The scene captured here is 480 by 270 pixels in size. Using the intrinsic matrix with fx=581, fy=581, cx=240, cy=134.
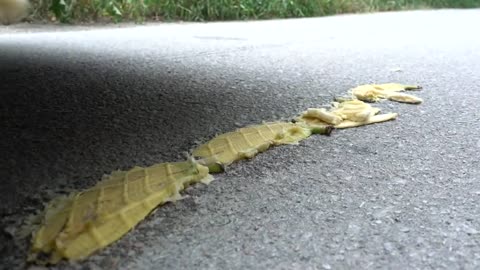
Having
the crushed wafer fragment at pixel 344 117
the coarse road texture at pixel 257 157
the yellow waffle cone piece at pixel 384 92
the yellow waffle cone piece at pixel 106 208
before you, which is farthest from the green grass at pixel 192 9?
the yellow waffle cone piece at pixel 106 208

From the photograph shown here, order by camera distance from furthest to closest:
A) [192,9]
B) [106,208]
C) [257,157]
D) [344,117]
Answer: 1. [192,9]
2. [344,117]
3. [257,157]
4. [106,208]

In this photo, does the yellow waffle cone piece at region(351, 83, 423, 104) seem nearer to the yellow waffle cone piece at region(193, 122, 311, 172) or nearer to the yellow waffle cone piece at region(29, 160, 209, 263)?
the yellow waffle cone piece at region(193, 122, 311, 172)

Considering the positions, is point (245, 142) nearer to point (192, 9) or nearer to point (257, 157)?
point (257, 157)

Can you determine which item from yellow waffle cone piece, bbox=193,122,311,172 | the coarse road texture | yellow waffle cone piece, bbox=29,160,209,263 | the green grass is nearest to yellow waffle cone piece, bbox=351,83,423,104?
the coarse road texture

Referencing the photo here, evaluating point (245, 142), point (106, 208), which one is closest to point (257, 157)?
point (245, 142)

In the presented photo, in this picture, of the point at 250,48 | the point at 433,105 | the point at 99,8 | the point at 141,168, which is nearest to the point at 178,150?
the point at 141,168

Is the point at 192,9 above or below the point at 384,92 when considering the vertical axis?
above
